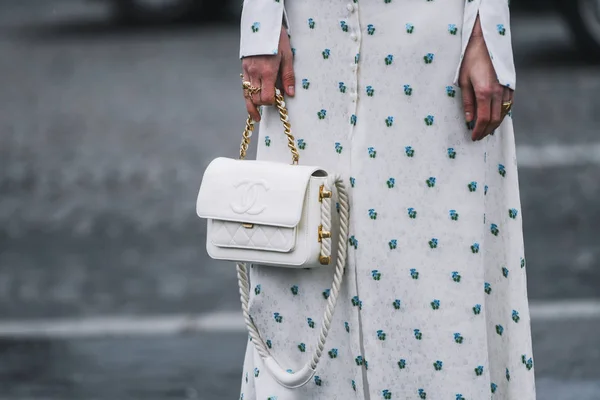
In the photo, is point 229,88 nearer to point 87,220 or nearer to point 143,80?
point 143,80

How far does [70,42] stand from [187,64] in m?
2.50

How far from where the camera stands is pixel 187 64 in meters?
12.7

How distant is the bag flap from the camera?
2.79m

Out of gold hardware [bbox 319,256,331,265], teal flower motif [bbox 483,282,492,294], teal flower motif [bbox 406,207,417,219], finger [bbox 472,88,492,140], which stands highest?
finger [bbox 472,88,492,140]

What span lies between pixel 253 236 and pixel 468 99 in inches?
22.4

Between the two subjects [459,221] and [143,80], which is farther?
[143,80]

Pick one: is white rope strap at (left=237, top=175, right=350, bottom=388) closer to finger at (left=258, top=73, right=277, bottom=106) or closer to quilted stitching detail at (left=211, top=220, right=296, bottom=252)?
quilted stitching detail at (left=211, top=220, right=296, bottom=252)

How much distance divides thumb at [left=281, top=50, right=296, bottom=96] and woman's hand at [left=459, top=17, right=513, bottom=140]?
403 millimetres

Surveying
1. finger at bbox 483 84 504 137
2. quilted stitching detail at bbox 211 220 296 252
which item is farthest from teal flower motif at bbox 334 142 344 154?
finger at bbox 483 84 504 137

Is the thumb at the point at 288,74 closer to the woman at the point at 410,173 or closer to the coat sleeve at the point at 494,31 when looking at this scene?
the woman at the point at 410,173

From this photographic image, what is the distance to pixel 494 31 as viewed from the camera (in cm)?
273

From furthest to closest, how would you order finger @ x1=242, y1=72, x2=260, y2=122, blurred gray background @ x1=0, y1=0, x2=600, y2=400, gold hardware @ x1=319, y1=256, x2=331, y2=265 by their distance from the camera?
blurred gray background @ x1=0, y1=0, x2=600, y2=400
finger @ x1=242, y1=72, x2=260, y2=122
gold hardware @ x1=319, y1=256, x2=331, y2=265

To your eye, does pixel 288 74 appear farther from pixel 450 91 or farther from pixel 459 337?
pixel 459 337

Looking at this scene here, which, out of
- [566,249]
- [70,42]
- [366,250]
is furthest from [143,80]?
[366,250]
